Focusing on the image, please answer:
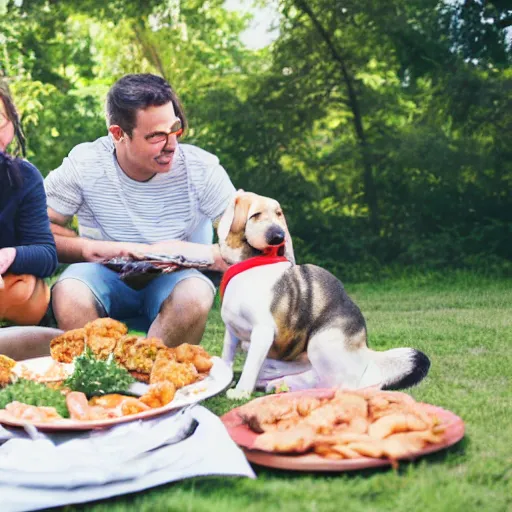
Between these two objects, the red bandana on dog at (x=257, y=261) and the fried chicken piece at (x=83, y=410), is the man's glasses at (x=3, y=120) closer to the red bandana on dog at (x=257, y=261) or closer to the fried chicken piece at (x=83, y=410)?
the red bandana on dog at (x=257, y=261)

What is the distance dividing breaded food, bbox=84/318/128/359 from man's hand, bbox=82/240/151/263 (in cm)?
61

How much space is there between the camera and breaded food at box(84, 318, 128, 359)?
319 cm

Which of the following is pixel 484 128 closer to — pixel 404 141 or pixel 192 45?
pixel 404 141

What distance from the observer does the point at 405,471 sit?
2.37 m

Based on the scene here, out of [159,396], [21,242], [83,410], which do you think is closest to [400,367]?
[159,396]

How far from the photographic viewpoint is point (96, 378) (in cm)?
299

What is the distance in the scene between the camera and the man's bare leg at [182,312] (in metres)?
3.84

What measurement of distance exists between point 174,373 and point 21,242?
1.31 m

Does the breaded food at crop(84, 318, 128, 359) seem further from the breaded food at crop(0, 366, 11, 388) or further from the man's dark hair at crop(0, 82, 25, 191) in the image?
the man's dark hair at crop(0, 82, 25, 191)

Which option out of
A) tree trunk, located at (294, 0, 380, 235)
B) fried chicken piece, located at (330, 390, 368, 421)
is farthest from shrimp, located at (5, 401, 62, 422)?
tree trunk, located at (294, 0, 380, 235)

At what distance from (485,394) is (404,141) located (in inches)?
243

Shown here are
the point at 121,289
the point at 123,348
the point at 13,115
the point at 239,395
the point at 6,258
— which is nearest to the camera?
the point at 123,348

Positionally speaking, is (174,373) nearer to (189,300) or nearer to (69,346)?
(69,346)

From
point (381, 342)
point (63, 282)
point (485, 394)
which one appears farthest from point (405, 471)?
point (381, 342)
